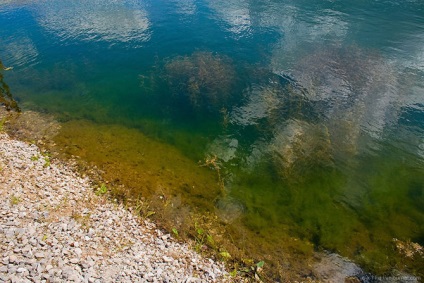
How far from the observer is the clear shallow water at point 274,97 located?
840 inches

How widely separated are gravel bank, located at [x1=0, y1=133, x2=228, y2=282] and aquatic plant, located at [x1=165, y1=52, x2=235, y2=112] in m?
18.5

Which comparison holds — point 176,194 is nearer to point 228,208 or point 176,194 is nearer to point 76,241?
point 228,208

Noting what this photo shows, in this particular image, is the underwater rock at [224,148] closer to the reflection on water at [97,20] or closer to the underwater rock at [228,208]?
the underwater rock at [228,208]

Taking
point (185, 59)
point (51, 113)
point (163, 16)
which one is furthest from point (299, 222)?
point (163, 16)

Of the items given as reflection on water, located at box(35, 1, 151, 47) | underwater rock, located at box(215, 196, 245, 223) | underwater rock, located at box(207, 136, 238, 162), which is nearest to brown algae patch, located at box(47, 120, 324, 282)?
underwater rock, located at box(215, 196, 245, 223)

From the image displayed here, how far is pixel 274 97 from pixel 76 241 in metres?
27.3

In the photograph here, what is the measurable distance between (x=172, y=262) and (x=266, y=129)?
18195mm

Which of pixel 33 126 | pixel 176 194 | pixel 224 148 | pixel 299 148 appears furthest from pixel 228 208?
pixel 33 126

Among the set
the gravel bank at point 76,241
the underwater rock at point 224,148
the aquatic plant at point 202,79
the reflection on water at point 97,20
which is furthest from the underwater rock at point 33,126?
the reflection on water at point 97,20

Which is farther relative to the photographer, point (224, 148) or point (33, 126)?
point (33, 126)

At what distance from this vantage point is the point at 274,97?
3478cm

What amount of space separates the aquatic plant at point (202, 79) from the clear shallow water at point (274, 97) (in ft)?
0.80

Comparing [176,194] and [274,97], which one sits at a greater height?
[274,97]

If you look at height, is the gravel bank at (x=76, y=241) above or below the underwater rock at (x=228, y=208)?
above
